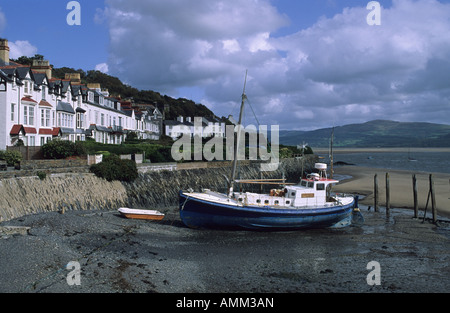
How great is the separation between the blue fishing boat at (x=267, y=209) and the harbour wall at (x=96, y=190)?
844cm

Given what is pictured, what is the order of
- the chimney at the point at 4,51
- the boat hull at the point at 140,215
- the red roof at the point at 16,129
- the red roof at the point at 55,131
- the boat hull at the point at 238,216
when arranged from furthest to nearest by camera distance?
the red roof at the point at 55,131 < the chimney at the point at 4,51 < the red roof at the point at 16,129 < the boat hull at the point at 140,215 < the boat hull at the point at 238,216

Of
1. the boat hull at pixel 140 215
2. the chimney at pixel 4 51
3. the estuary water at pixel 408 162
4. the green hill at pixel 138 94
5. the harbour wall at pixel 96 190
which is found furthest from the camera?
the green hill at pixel 138 94

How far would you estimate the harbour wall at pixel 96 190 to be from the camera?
22.7 m

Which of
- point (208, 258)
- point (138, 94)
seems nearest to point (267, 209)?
point (208, 258)

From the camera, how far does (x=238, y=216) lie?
70.3 feet

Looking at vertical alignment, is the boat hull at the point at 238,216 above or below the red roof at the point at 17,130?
below

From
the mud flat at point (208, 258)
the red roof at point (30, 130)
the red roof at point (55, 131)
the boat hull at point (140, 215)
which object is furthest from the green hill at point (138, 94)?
the mud flat at point (208, 258)

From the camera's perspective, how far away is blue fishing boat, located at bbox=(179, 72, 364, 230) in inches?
842

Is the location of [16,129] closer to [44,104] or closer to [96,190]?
[44,104]

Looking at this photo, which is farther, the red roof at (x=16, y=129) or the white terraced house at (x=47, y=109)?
the white terraced house at (x=47, y=109)

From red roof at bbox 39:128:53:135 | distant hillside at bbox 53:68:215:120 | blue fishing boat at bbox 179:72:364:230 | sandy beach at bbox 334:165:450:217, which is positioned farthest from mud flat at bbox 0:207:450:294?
distant hillside at bbox 53:68:215:120

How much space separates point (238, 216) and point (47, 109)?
2807 centimetres

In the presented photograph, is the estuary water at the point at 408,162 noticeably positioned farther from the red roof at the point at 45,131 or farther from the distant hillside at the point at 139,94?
the distant hillside at the point at 139,94

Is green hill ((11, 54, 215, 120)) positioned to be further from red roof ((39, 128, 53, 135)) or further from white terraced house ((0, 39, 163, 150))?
red roof ((39, 128, 53, 135))
